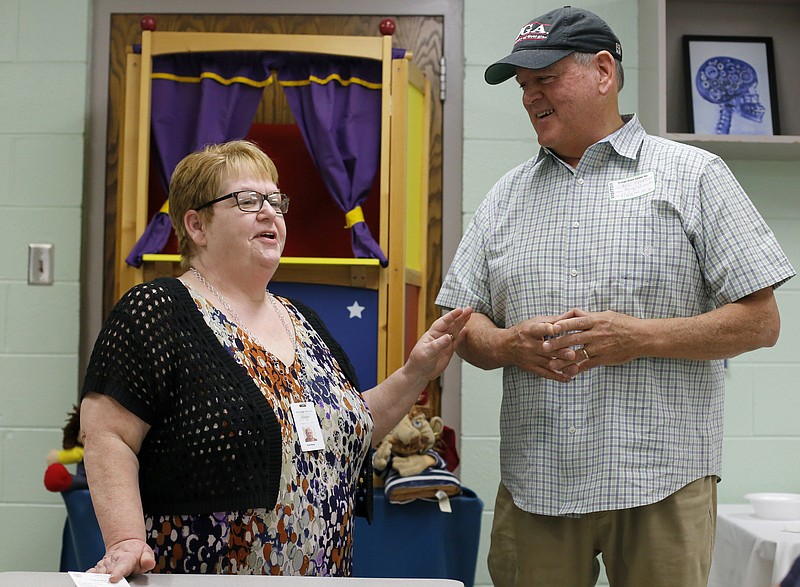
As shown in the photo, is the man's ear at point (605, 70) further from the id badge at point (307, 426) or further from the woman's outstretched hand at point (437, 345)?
the id badge at point (307, 426)

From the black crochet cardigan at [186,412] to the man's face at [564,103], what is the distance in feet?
2.76

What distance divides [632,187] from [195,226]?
89 centimetres

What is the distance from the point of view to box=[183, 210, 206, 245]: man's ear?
165 centimetres

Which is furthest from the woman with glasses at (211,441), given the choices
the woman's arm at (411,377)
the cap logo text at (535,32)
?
the cap logo text at (535,32)

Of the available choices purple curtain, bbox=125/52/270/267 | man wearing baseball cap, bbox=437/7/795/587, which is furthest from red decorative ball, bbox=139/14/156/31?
man wearing baseball cap, bbox=437/7/795/587

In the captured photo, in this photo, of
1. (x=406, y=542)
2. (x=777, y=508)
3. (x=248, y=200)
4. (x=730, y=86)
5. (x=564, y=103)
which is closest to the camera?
(x=248, y=200)

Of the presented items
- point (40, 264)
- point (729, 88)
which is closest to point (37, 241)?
point (40, 264)

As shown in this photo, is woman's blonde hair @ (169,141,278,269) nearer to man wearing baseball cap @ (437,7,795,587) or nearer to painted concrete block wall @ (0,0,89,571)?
man wearing baseball cap @ (437,7,795,587)

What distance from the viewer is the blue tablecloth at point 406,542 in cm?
222

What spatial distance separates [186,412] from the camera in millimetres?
1439

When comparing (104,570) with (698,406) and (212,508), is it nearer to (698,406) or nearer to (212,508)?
(212,508)

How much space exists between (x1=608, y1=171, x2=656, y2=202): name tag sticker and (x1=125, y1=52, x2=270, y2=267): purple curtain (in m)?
1.28

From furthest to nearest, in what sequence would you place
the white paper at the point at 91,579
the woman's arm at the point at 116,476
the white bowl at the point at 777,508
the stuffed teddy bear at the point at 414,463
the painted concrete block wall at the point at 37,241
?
the painted concrete block wall at the point at 37,241 → the white bowl at the point at 777,508 → the stuffed teddy bear at the point at 414,463 → the woman's arm at the point at 116,476 → the white paper at the point at 91,579

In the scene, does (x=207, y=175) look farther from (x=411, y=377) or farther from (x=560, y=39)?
(x=560, y=39)
